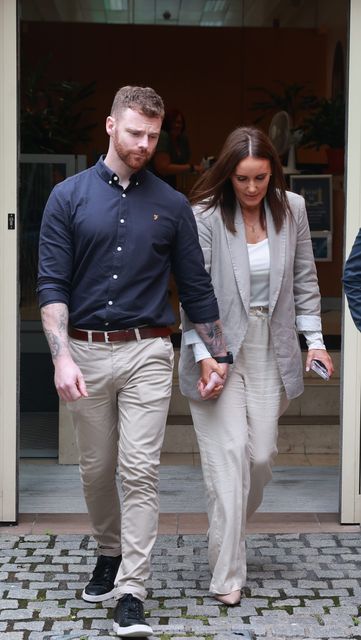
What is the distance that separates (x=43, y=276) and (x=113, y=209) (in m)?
0.36

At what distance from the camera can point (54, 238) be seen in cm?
441

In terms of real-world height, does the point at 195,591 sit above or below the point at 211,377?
below

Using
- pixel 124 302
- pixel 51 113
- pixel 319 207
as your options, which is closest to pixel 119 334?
pixel 124 302

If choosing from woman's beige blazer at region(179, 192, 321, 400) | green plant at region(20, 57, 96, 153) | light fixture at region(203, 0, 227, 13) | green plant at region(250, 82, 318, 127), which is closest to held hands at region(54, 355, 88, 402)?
woman's beige blazer at region(179, 192, 321, 400)

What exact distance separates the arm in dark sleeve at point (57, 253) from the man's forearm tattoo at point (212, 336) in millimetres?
566

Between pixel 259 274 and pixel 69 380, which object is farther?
pixel 259 274

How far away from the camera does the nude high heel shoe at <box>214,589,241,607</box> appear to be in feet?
15.5

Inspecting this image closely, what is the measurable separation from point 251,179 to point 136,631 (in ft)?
5.81

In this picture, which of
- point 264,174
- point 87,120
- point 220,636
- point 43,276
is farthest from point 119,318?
point 87,120

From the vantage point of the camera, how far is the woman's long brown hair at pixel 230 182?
4723mm

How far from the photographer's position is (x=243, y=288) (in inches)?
187

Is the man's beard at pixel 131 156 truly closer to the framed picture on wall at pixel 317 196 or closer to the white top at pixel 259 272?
the white top at pixel 259 272

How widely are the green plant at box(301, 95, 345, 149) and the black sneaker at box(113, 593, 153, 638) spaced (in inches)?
272

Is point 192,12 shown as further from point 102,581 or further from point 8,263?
point 102,581
